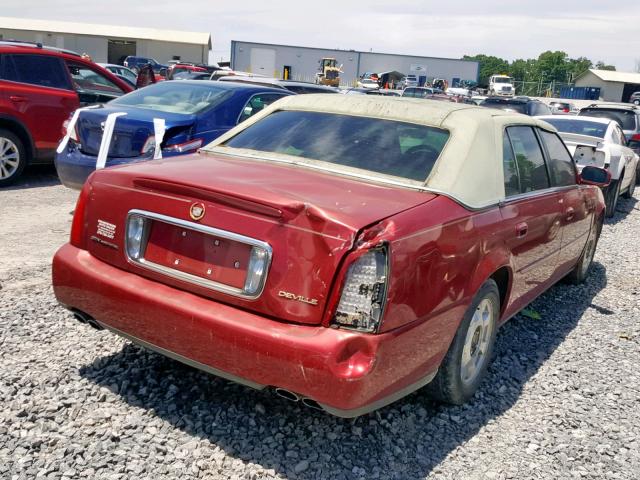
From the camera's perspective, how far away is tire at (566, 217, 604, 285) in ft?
19.6

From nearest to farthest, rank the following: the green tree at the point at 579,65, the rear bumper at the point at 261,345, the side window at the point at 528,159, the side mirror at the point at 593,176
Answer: the rear bumper at the point at 261,345, the side window at the point at 528,159, the side mirror at the point at 593,176, the green tree at the point at 579,65

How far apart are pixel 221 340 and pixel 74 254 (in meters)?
1.09

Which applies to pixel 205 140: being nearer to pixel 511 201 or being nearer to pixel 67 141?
pixel 67 141

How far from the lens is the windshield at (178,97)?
721 cm

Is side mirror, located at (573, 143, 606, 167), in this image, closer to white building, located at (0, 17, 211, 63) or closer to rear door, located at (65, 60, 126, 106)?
rear door, located at (65, 60, 126, 106)

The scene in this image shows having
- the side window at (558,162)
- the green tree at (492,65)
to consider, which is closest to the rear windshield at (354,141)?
the side window at (558,162)

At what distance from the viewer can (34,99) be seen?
8695mm

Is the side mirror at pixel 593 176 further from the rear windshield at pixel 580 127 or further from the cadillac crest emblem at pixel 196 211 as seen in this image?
the rear windshield at pixel 580 127

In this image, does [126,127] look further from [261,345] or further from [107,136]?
[261,345]

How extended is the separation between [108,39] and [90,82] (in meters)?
57.0

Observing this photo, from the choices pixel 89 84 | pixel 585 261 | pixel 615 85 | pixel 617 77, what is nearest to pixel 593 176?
pixel 585 261

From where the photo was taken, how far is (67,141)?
686cm

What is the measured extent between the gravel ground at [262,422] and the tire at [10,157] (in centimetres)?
447

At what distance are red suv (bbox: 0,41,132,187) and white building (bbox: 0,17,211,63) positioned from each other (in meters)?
53.9
